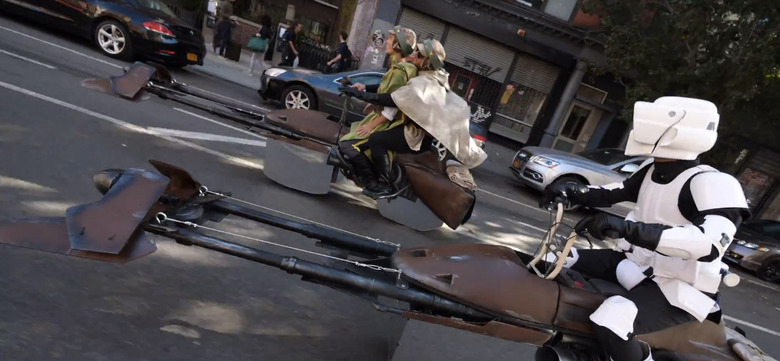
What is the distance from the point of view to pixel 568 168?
10250mm

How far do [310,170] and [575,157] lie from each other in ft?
24.0

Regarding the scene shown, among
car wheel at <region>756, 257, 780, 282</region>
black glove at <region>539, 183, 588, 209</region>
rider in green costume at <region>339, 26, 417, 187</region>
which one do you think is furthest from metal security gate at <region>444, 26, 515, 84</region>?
black glove at <region>539, 183, 588, 209</region>

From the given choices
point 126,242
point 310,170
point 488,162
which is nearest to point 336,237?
point 126,242

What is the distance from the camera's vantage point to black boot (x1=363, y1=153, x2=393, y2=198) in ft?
17.1

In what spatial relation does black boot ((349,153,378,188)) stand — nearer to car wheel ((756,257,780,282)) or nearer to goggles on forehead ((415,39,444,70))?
goggles on forehead ((415,39,444,70))

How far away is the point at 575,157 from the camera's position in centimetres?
1075

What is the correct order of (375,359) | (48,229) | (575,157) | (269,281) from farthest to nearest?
(575,157), (269,281), (375,359), (48,229)

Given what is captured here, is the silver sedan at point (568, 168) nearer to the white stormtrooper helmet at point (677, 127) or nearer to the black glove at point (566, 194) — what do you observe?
the black glove at point (566, 194)

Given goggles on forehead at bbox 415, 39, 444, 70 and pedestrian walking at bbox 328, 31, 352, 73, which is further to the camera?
pedestrian walking at bbox 328, 31, 352, 73

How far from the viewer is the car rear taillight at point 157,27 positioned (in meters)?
10.1

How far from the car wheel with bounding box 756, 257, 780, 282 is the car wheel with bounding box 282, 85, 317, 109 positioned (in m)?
9.91

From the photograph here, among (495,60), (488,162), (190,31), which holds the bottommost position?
(488,162)

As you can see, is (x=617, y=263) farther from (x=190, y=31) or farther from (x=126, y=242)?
(x=190, y=31)

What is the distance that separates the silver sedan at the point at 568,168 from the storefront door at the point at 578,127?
7.01 metres
